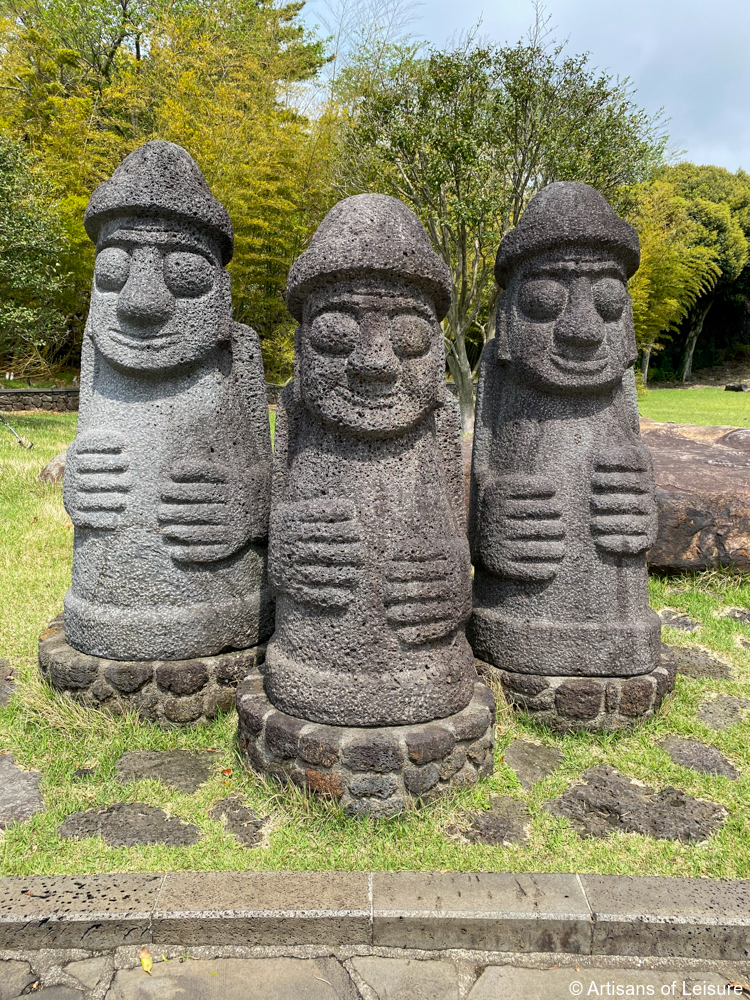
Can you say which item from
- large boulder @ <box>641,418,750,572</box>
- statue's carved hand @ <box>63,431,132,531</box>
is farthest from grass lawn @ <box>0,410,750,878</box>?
large boulder @ <box>641,418,750,572</box>

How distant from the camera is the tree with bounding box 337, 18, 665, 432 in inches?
409

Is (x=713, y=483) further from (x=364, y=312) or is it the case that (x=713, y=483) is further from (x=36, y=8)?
(x=36, y=8)

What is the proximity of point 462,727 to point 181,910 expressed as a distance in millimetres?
1159

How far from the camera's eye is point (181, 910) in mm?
2141

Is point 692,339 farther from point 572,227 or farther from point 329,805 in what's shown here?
point 329,805

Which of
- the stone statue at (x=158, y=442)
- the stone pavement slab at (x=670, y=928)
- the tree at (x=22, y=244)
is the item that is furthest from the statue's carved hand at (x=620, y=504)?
the tree at (x=22, y=244)

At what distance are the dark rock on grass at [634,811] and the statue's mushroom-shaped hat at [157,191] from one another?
292 centimetres

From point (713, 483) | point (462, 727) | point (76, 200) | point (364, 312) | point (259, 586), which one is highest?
point (76, 200)

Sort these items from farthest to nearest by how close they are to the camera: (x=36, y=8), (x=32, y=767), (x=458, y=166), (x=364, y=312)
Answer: (x=36, y=8) < (x=458, y=166) < (x=32, y=767) < (x=364, y=312)

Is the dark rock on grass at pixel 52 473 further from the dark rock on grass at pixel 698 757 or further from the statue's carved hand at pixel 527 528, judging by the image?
Result: the dark rock on grass at pixel 698 757

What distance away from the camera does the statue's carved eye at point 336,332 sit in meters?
2.55

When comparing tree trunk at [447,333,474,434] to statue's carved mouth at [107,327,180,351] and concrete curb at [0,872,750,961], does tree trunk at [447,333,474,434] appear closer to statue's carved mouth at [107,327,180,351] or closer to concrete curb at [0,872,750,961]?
statue's carved mouth at [107,327,180,351]

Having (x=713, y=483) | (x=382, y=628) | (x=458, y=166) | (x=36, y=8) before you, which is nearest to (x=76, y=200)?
(x=458, y=166)

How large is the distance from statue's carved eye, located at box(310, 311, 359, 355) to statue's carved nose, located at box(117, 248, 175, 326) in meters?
0.87
